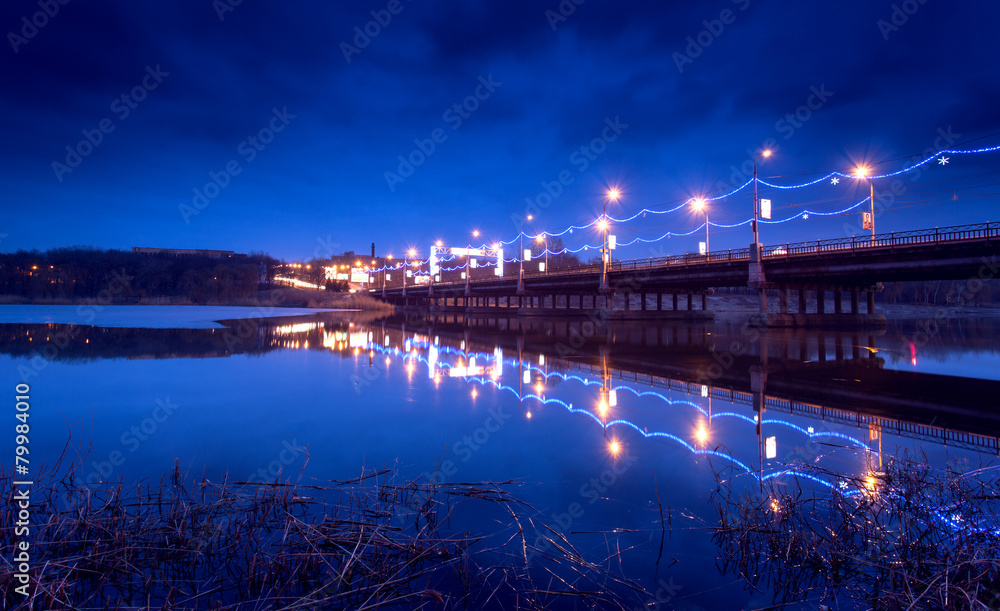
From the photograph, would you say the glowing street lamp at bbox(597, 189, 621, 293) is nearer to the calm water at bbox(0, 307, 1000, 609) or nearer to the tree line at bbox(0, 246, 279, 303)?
the calm water at bbox(0, 307, 1000, 609)

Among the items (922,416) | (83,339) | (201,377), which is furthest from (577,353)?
(83,339)

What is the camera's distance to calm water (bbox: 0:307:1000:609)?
516 centimetres

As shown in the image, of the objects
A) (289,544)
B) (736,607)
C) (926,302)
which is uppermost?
(926,302)

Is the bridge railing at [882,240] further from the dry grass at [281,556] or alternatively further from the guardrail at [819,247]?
the dry grass at [281,556]

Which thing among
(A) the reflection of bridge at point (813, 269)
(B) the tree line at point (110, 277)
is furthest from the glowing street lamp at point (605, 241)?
(B) the tree line at point (110, 277)

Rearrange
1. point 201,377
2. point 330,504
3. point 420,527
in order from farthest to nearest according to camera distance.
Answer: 1. point 201,377
2. point 330,504
3. point 420,527

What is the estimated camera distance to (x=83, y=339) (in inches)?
962

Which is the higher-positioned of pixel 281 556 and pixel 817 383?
pixel 817 383

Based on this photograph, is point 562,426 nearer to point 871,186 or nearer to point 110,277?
point 871,186

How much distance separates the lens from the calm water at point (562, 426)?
5.16 m

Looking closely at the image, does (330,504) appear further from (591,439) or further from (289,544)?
(591,439)

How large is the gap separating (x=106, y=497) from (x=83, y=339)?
2556cm

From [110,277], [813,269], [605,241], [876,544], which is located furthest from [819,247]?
[110,277]

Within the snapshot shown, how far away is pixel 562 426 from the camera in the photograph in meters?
9.01
